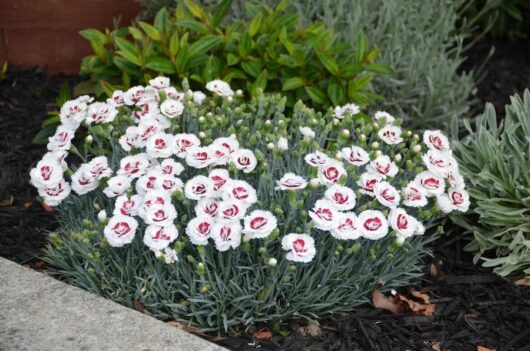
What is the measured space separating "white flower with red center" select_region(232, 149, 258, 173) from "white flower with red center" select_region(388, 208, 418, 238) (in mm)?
475

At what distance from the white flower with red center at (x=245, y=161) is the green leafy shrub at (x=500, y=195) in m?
0.94

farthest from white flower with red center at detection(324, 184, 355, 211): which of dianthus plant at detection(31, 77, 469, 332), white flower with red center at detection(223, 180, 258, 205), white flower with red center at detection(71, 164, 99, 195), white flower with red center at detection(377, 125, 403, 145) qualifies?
white flower with red center at detection(71, 164, 99, 195)

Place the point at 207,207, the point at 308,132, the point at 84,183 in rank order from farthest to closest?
the point at 308,132
the point at 84,183
the point at 207,207

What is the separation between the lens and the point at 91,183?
8.41ft

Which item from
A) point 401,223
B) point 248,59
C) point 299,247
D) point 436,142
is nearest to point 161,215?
point 299,247

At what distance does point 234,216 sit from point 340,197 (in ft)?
1.14

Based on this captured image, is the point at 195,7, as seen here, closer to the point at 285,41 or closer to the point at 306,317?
the point at 285,41

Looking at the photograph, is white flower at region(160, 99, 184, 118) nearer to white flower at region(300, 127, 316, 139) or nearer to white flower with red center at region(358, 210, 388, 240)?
white flower at region(300, 127, 316, 139)

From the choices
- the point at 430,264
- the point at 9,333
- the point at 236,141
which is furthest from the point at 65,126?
the point at 430,264

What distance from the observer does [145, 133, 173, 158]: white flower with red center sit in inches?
99.6

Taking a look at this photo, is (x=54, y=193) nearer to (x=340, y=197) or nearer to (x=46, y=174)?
(x=46, y=174)

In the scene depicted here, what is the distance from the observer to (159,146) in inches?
101

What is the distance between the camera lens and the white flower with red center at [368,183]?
8.25ft

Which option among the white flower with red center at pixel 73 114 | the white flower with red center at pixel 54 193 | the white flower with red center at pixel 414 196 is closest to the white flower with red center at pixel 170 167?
the white flower with red center at pixel 54 193
